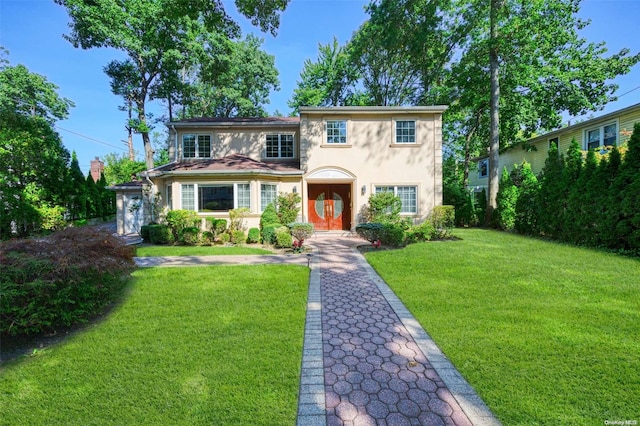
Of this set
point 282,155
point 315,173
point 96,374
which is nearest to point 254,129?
point 282,155

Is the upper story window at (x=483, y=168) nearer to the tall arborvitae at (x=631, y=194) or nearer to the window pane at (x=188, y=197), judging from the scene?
the tall arborvitae at (x=631, y=194)

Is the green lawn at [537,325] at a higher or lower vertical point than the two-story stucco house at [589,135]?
lower

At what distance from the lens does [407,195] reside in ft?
46.5

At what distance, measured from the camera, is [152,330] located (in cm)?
407

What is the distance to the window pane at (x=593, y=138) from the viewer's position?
594 inches

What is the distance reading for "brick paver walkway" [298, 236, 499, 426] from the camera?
2.46m

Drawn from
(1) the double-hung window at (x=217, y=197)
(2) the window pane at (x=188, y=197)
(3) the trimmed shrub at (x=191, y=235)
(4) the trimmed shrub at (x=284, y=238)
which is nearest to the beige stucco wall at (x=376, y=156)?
(1) the double-hung window at (x=217, y=197)

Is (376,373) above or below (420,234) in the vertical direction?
below

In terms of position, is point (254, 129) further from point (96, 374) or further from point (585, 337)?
point (585, 337)

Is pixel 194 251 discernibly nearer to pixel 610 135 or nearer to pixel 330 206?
pixel 330 206

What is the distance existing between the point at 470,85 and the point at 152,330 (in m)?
20.7

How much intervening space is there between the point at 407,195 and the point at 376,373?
12102mm

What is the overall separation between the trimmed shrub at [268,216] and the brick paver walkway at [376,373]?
24.3 feet

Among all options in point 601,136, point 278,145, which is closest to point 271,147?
point 278,145
